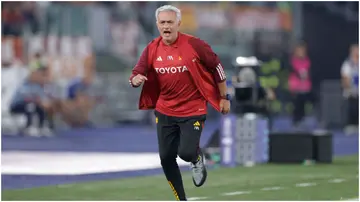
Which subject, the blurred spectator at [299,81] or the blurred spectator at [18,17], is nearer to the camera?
the blurred spectator at [299,81]

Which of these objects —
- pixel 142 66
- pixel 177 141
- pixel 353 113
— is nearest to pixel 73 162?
pixel 177 141

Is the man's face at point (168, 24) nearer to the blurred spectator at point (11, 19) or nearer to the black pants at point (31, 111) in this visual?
the black pants at point (31, 111)

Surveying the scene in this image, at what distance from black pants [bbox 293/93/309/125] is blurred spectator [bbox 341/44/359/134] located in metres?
1.00

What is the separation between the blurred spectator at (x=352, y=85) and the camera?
2775 centimetres

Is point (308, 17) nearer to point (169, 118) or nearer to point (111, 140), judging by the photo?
point (111, 140)

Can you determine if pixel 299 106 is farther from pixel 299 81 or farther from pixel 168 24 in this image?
pixel 168 24

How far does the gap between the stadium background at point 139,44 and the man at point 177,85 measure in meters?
12.5

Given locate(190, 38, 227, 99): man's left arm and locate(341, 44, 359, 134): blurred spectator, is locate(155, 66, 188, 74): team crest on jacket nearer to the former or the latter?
locate(190, 38, 227, 99): man's left arm

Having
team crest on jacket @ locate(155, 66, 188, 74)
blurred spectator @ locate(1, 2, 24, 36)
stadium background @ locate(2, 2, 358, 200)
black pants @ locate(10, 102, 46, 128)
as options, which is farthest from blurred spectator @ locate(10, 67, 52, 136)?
team crest on jacket @ locate(155, 66, 188, 74)

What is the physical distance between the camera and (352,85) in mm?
28766

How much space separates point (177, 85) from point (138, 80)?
1.39 feet

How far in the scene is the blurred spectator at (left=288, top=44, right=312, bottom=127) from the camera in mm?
26986

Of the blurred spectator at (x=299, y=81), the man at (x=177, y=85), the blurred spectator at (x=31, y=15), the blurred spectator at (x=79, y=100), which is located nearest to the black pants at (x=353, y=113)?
the blurred spectator at (x=299, y=81)

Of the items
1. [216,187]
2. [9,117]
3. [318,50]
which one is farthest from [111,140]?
[216,187]
